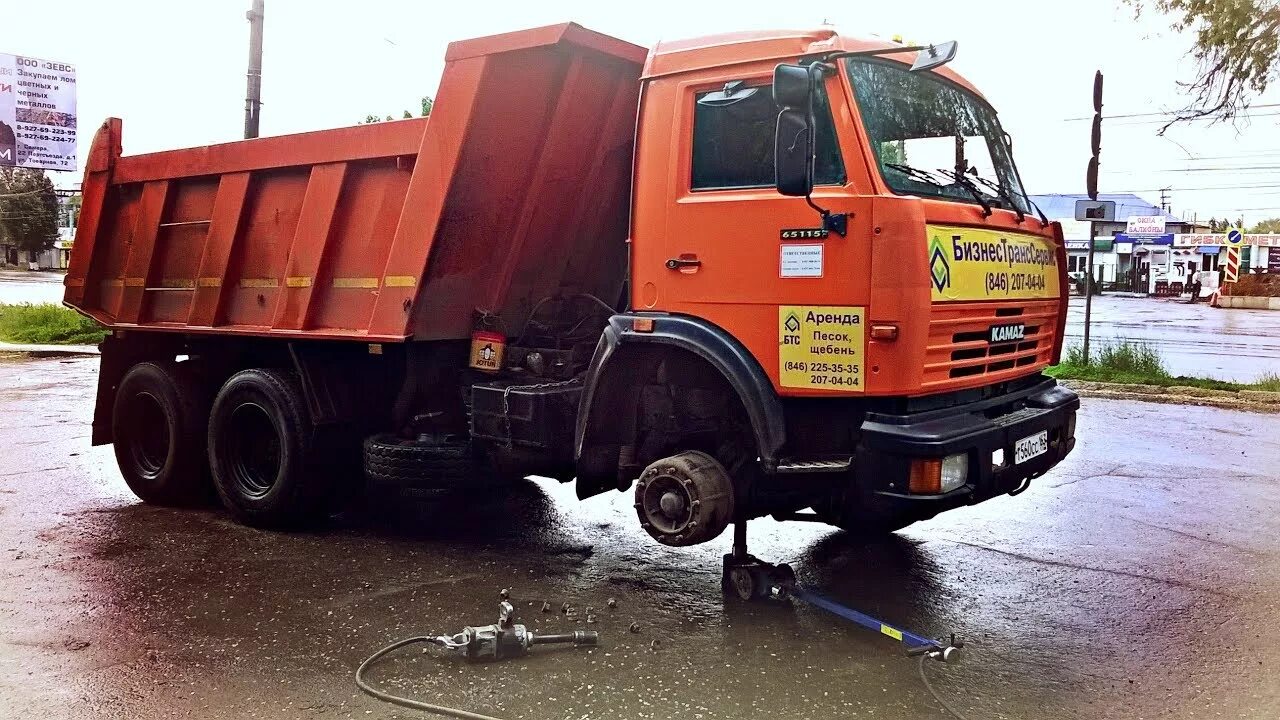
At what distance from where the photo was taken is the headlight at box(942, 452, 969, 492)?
4.31 m

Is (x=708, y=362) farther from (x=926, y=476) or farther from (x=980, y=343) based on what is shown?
(x=980, y=343)

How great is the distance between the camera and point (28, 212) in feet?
223

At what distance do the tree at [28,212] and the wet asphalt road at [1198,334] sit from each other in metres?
59.5

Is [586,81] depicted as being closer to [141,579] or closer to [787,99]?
[787,99]

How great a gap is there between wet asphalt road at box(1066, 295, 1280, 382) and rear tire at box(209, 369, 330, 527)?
650 cm

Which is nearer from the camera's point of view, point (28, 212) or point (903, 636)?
point (903, 636)

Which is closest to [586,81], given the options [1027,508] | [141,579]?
[141,579]

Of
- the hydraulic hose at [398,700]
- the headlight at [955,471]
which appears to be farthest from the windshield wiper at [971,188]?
the hydraulic hose at [398,700]

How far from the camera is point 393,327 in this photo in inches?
225

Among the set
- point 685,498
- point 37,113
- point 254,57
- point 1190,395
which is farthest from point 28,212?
point 685,498

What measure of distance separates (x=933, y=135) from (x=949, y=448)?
1.63 metres

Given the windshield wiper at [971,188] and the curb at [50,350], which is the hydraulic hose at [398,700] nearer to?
the windshield wiper at [971,188]

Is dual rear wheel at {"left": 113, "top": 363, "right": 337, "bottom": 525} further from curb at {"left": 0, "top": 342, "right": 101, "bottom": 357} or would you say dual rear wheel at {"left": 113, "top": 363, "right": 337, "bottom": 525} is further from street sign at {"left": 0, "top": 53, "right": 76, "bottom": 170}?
street sign at {"left": 0, "top": 53, "right": 76, "bottom": 170}

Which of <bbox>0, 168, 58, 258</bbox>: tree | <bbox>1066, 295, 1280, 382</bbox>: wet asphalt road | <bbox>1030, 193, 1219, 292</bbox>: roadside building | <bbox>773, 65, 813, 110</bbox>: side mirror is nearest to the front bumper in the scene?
<bbox>773, 65, 813, 110</bbox>: side mirror
